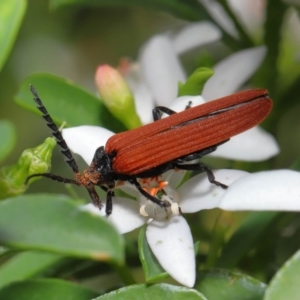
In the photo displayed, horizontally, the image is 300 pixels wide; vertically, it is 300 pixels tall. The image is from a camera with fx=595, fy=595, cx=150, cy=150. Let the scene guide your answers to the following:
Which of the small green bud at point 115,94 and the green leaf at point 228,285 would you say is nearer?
the green leaf at point 228,285

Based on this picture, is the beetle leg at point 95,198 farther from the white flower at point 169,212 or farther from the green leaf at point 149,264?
the green leaf at point 149,264

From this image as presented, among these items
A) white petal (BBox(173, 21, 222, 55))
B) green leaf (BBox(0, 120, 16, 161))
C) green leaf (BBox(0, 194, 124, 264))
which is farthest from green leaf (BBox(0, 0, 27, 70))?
white petal (BBox(173, 21, 222, 55))

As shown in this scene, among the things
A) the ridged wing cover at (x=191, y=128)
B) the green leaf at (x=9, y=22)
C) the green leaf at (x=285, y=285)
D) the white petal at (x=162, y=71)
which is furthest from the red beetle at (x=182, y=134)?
the green leaf at (x=285, y=285)

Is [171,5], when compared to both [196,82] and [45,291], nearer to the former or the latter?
[196,82]

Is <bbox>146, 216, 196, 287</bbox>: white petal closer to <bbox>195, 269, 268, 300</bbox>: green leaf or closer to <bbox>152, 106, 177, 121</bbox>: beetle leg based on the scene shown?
<bbox>195, 269, 268, 300</bbox>: green leaf

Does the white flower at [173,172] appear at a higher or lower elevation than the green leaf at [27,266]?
higher

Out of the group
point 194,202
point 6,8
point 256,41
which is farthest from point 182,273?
point 256,41
